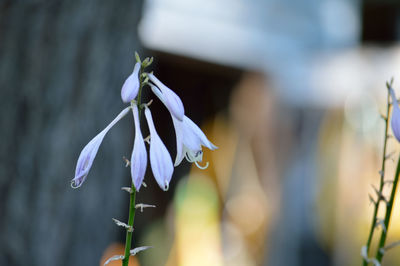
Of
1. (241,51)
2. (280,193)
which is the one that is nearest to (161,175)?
(241,51)

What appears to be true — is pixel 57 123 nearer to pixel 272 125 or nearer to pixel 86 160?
pixel 86 160

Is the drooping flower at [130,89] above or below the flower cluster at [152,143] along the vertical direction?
above

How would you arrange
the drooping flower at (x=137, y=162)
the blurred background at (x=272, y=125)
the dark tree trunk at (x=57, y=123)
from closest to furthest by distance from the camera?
the drooping flower at (x=137, y=162) < the dark tree trunk at (x=57, y=123) < the blurred background at (x=272, y=125)

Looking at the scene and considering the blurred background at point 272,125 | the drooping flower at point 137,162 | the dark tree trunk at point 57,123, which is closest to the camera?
the drooping flower at point 137,162

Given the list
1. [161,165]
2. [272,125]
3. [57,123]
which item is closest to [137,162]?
[161,165]

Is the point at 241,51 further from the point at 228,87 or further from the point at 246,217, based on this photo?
the point at 246,217

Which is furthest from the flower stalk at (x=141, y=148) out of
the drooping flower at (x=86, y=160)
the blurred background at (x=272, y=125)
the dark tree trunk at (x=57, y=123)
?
the blurred background at (x=272, y=125)

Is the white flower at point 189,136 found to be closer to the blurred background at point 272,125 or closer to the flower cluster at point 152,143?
the flower cluster at point 152,143

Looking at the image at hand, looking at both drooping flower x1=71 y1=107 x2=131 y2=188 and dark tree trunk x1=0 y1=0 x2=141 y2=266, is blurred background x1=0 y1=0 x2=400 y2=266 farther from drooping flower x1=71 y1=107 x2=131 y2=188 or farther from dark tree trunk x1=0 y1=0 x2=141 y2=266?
drooping flower x1=71 y1=107 x2=131 y2=188
